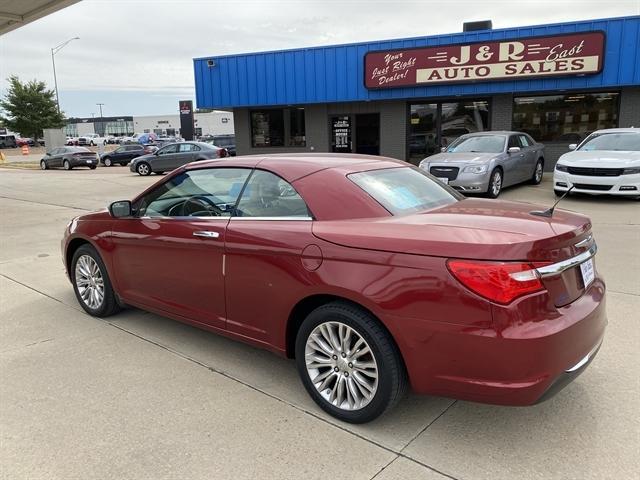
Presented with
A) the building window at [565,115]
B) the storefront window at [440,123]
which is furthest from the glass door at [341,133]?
the building window at [565,115]

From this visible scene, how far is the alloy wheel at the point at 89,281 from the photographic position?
486 centimetres

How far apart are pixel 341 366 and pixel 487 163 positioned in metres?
9.34

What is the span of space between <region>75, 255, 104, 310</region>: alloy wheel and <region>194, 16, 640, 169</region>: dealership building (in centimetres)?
1558

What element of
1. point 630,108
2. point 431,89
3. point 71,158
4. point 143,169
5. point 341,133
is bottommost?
point 143,169

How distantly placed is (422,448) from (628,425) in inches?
47.9

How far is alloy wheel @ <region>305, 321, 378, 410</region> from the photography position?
9.71 ft

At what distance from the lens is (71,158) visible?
29.6 metres

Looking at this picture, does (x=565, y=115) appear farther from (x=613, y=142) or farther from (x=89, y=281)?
(x=89, y=281)

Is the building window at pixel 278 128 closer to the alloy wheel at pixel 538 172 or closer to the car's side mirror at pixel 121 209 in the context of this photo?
the alloy wheel at pixel 538 172

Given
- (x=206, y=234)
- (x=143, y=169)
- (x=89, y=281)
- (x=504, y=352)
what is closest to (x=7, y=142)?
(x=143, y=169)

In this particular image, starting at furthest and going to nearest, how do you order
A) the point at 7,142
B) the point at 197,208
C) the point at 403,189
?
the point at 7,142, the point at 197,208, the point at 403,189

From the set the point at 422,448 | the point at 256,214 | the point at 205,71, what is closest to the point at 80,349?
the point at 256,214

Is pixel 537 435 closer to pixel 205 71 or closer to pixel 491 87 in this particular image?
pixel 491 87

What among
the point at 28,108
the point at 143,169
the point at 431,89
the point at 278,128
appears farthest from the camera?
the point at 28,108
